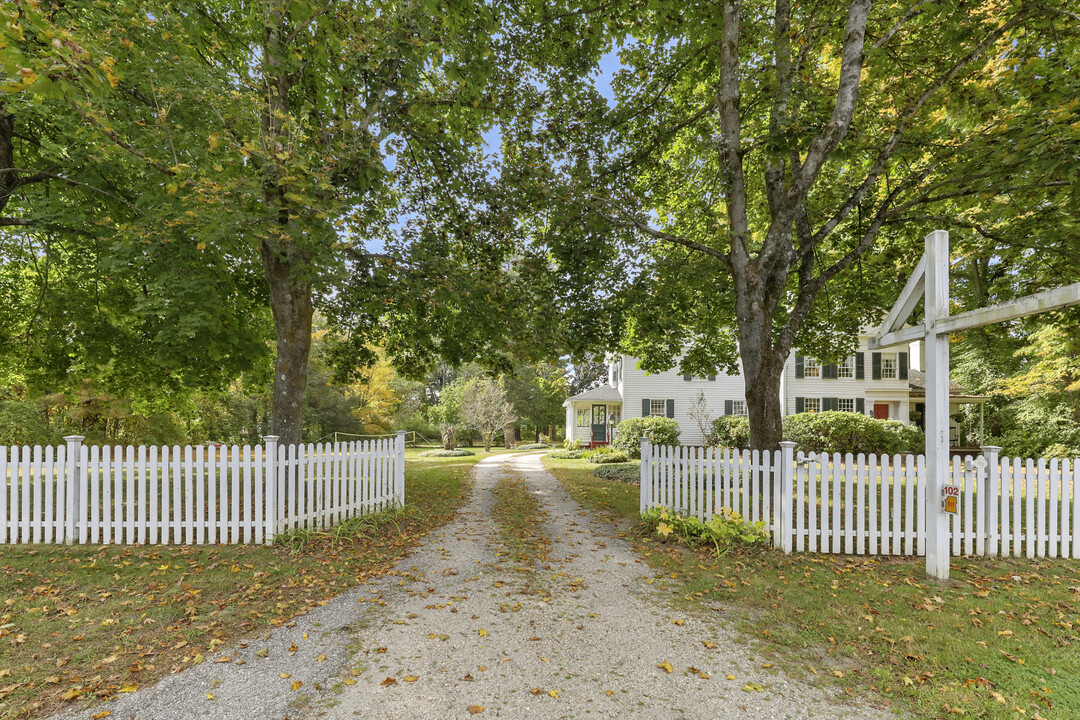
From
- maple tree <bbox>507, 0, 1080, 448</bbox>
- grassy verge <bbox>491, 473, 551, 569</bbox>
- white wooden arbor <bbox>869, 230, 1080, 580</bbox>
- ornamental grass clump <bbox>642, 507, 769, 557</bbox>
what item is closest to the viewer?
white wooden arbor <bbox>869, 230, 1080, 580</bbox>

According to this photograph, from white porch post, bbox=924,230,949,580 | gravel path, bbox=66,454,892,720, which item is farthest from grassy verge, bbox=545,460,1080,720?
gravel path, bbox=66,454,892,720

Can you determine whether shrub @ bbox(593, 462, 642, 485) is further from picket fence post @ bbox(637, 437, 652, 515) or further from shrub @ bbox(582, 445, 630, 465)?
picket fence post @ bbox(637, 437, 652, 515)

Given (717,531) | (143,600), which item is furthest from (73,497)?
(717,531)

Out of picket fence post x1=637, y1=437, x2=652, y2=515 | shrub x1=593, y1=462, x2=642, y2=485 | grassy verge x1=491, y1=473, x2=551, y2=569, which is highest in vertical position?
picket fence post x1=637, y1=437, x2=652, y2=515

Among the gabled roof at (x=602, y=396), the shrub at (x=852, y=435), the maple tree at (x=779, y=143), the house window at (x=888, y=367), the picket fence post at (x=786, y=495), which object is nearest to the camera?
the picket fence post at (x=786, y=495)

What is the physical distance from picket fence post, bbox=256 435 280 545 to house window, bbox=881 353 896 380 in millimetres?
26433

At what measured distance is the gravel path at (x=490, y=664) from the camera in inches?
118

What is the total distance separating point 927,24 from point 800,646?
9.57 m

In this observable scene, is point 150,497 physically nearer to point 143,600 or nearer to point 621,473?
point 143,600

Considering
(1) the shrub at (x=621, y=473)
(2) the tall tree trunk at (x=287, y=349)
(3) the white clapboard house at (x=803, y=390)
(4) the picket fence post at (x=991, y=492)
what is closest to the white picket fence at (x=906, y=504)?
→ (4) the picket fence post at (x=991, y=492)

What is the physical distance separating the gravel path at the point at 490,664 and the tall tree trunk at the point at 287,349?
3.78 m

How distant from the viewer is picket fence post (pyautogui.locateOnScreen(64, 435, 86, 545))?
20.5ft

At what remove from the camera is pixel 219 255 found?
8344mm

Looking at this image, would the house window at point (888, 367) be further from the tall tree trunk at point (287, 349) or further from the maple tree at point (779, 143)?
the tall tree trunk at point (287, 349)
